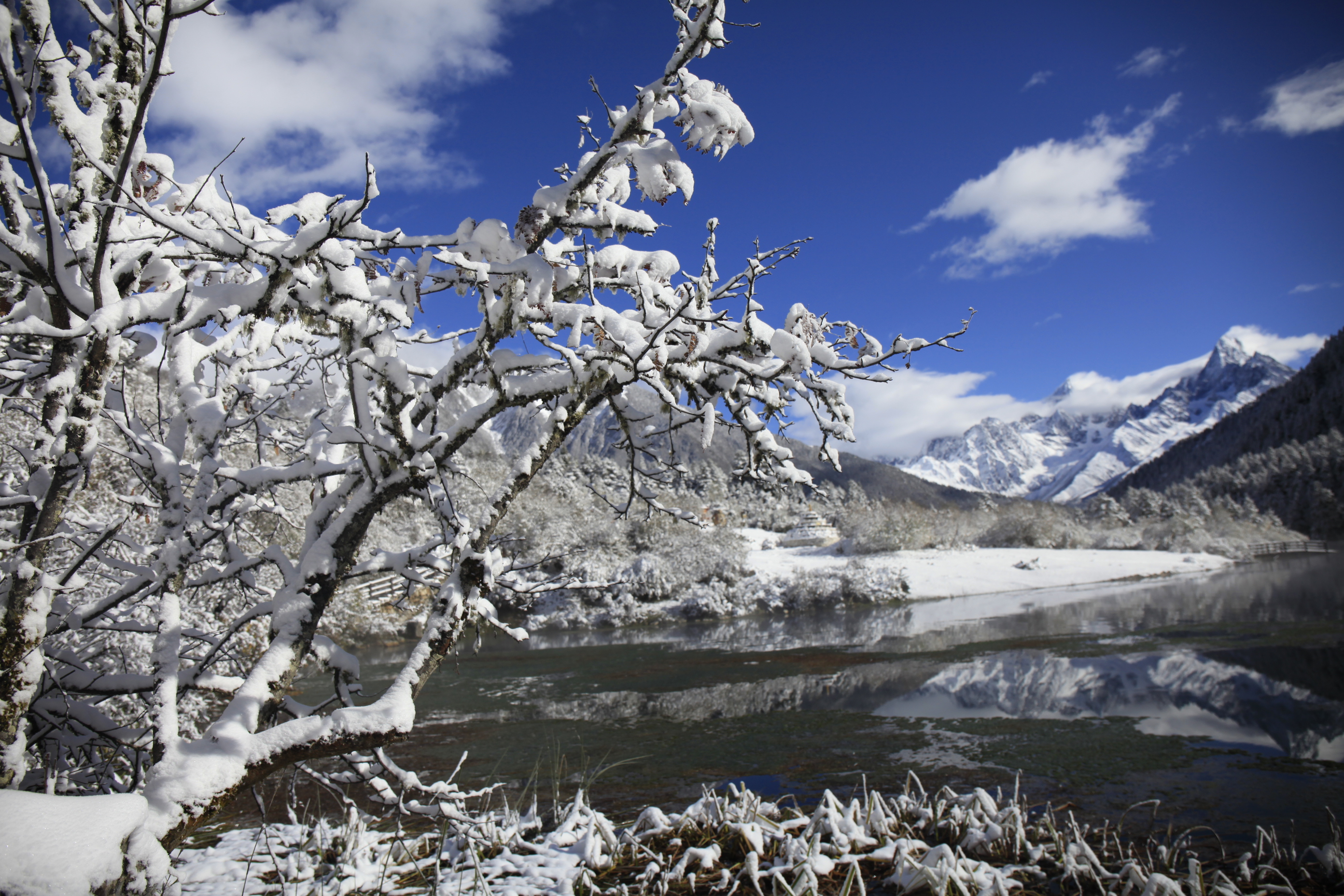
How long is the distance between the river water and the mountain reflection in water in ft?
0.17

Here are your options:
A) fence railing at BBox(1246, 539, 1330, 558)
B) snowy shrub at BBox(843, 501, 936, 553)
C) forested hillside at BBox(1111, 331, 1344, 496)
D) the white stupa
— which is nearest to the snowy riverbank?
snowy shrub at BBox(843, 501, 936, 553)

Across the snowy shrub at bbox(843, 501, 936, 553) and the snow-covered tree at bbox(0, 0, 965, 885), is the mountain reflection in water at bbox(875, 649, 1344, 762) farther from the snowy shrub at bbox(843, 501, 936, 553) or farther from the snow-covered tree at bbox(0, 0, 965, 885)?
the snowy shrub at bbox(843, 501, 936, 553)

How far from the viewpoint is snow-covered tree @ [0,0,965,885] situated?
2236 millimetres

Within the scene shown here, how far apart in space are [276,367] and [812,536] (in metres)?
42.1

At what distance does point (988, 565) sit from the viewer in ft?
110

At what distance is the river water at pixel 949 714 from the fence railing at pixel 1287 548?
37.9 meters

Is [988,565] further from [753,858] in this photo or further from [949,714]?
[753,858]

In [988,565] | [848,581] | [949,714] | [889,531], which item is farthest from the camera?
[889,531]

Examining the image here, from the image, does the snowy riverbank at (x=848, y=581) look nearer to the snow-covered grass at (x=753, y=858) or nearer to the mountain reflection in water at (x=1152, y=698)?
the mountain reflection in water at (x=1152, y=698)

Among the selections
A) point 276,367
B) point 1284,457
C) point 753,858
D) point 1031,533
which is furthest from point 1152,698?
point 1284,457

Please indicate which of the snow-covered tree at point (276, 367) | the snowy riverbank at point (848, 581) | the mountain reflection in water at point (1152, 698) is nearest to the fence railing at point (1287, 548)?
the snowy riverbank at point (848, 581)

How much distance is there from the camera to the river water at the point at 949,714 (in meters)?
6.70

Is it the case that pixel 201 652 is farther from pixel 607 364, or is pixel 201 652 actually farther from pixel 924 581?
pixel 924 581

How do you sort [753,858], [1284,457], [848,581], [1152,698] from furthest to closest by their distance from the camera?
[1284,457] → [848,581] → [1152,698] → [753,858]
